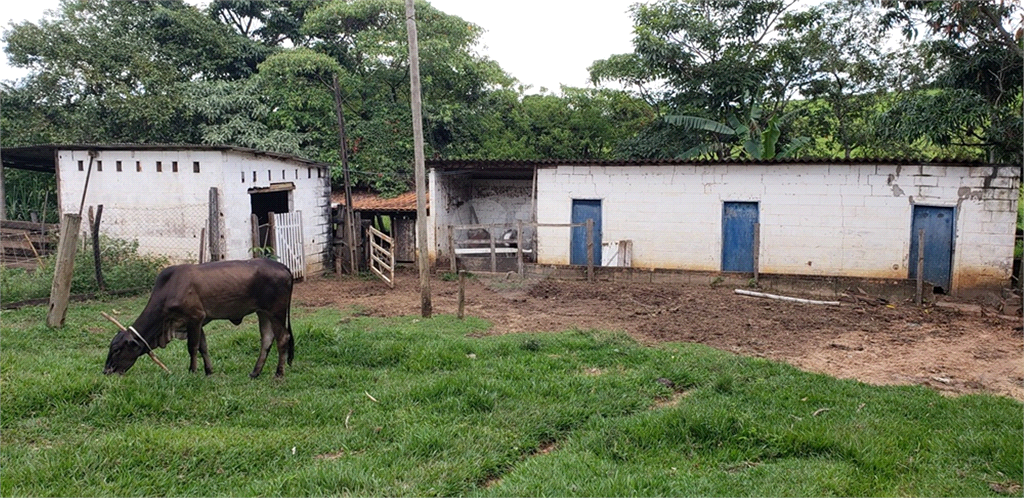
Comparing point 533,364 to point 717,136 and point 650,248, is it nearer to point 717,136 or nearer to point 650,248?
point 650,248

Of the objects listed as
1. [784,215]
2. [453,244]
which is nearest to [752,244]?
[784,215]

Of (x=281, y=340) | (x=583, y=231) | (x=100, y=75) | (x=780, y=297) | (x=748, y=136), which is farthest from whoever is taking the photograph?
(x=100, y=75)

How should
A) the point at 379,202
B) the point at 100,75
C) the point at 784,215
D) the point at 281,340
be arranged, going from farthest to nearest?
the point at 379,202 < the point at 100,75 < the point at 784,215 < the point at 281,340

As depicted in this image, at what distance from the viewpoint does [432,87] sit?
976 inches

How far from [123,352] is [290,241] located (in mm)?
9298

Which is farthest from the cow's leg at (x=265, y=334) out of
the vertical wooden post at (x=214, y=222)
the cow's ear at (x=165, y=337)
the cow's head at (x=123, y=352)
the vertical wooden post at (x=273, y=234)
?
the vertical wooden post at (x=273, y=234)

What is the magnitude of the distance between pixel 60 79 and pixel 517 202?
13.2 m

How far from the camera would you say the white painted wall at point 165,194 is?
1430cm

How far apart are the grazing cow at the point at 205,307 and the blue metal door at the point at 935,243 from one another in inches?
500

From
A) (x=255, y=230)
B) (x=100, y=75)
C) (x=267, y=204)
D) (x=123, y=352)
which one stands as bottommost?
(x=123, y=352)

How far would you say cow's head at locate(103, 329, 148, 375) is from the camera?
6.71m

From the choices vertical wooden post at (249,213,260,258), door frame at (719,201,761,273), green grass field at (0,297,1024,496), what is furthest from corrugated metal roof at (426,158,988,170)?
green grass field at (0,297,1024,496)

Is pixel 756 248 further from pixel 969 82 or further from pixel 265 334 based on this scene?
pixel 265 334

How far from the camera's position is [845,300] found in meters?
13.8
